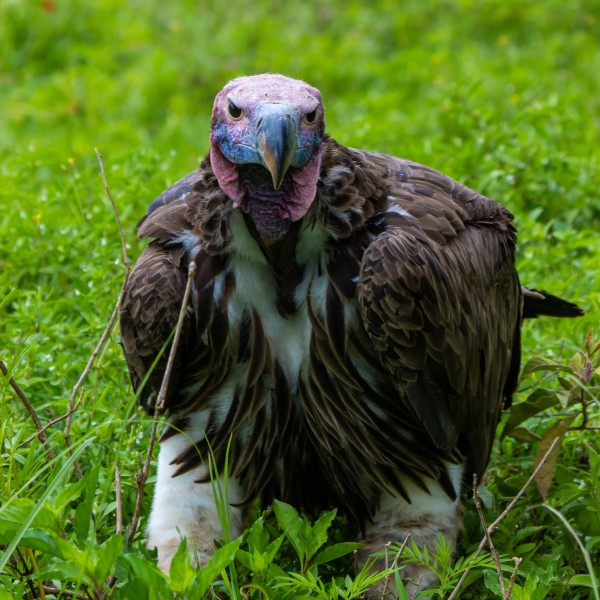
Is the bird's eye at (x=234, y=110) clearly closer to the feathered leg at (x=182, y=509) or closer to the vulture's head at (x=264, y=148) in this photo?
the vulture's head at (x=264, y=148)

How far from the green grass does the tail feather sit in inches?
9.9

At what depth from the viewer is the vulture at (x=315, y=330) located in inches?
137

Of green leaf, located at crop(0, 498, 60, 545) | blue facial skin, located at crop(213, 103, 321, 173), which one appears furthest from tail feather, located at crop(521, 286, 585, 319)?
green leaf, located at crop(0, 498, 60, 545)

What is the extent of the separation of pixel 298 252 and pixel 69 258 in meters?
1.71

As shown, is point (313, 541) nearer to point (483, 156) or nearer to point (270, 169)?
point (270, 169)

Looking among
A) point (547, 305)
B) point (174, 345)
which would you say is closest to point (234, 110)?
point (174, 345)

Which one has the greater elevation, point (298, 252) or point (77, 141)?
point (298, 252)

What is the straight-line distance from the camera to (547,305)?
14.6ft

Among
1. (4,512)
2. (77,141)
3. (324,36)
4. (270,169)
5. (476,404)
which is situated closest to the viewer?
(4,512)

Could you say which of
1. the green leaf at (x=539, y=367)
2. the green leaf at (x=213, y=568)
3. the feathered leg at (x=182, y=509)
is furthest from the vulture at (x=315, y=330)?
the green leaf at (x=213, y=568)

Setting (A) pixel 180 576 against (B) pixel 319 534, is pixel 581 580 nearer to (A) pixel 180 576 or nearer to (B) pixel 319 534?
(B) pixel 319 534

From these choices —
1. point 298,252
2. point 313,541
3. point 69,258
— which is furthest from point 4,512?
point 69,258

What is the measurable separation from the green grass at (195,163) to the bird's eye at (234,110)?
834 mm

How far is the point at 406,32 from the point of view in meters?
8.88
